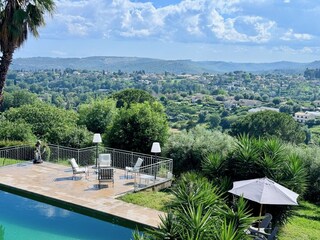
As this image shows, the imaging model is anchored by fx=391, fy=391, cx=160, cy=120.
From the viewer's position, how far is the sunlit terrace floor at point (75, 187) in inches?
467

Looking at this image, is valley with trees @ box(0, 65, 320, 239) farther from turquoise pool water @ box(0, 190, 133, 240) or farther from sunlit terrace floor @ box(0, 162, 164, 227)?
turquoise pool water @ box(0, 190, 133, 240)

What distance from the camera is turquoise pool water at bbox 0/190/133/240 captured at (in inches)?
426

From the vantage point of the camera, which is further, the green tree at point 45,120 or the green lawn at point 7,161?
the green tree at point 45,120

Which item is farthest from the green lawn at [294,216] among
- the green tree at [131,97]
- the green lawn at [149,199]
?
the green tree at [131,97]

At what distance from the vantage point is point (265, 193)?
395 inches

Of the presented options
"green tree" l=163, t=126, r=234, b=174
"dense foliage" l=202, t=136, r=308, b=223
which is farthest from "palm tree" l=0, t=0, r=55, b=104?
"dense foliage" l=202, t=136, r=308, b=223

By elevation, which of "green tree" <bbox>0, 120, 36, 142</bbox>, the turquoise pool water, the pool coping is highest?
"green tree" <bbox>0, 120, 36, 142</bbox>

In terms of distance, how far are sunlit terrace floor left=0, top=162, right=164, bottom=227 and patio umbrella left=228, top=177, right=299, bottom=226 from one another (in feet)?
8.70

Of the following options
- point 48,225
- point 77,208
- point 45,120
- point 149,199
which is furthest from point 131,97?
point 48,225

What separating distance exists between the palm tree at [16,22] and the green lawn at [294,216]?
714 cm

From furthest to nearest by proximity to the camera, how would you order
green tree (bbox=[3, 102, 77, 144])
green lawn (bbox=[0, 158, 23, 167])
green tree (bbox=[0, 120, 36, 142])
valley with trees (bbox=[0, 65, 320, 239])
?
green tree (bbox=[3, 102, 77, 144]) → green tree (bbox=[0, 120, 36, 142]) → green lawn (bbox=[0, 158, 23, 167]) → valley with trees (bbox=[0, 65, 320, 239])

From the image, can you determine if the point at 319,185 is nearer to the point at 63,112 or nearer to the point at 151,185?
the point at 151,185

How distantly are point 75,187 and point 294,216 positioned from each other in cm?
758

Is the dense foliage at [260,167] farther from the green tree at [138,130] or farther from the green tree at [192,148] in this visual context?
the green tree at [138,130]
